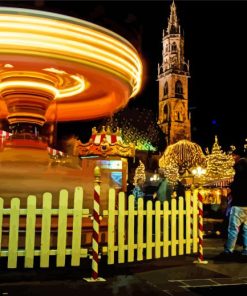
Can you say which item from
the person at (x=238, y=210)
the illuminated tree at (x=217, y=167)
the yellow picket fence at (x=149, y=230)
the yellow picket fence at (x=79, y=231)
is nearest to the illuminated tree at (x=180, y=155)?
the illuminated tree at (x=217, y=167)

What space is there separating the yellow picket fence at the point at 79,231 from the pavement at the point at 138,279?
189 millimetres

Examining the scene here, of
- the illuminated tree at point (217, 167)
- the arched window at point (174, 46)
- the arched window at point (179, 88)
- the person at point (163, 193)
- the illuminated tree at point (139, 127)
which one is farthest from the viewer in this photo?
the arched window at point (174, 46)

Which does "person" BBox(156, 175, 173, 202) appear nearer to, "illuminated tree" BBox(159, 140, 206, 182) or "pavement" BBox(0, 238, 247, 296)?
"pavement" BBox(0, 238, 247, 296)

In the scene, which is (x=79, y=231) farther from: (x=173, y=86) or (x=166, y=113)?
(x=166, y=113)

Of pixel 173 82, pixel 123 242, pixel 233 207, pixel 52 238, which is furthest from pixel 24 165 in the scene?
pixel 173 82

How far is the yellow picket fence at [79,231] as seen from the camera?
5832 mm

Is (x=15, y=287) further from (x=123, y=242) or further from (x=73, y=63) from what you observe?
(x=73, y=63)

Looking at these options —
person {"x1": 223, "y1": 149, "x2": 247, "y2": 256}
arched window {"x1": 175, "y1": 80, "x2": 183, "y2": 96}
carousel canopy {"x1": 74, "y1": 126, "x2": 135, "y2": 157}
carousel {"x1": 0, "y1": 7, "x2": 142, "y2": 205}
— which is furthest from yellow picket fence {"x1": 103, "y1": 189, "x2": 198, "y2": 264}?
arched window {"x1": 175, "y1": 80, "x2": 183, "y2": 96}

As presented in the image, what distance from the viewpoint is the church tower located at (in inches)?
3723

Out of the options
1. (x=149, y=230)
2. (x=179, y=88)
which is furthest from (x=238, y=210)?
(x=179, y=88)

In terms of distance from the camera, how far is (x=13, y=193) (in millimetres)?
7480

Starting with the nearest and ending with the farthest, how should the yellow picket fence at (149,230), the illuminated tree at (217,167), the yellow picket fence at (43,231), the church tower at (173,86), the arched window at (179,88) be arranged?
the yellow picket fence at (43,231) < the yellow picket fence at (149,230) < the illuminated tree at (217,167) < the church tower at (173,86) < the arched window at (179,88)

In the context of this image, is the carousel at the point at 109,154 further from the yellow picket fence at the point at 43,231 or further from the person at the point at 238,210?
the yellow picket fence at the point at 43,231

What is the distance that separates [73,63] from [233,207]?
4.02m
